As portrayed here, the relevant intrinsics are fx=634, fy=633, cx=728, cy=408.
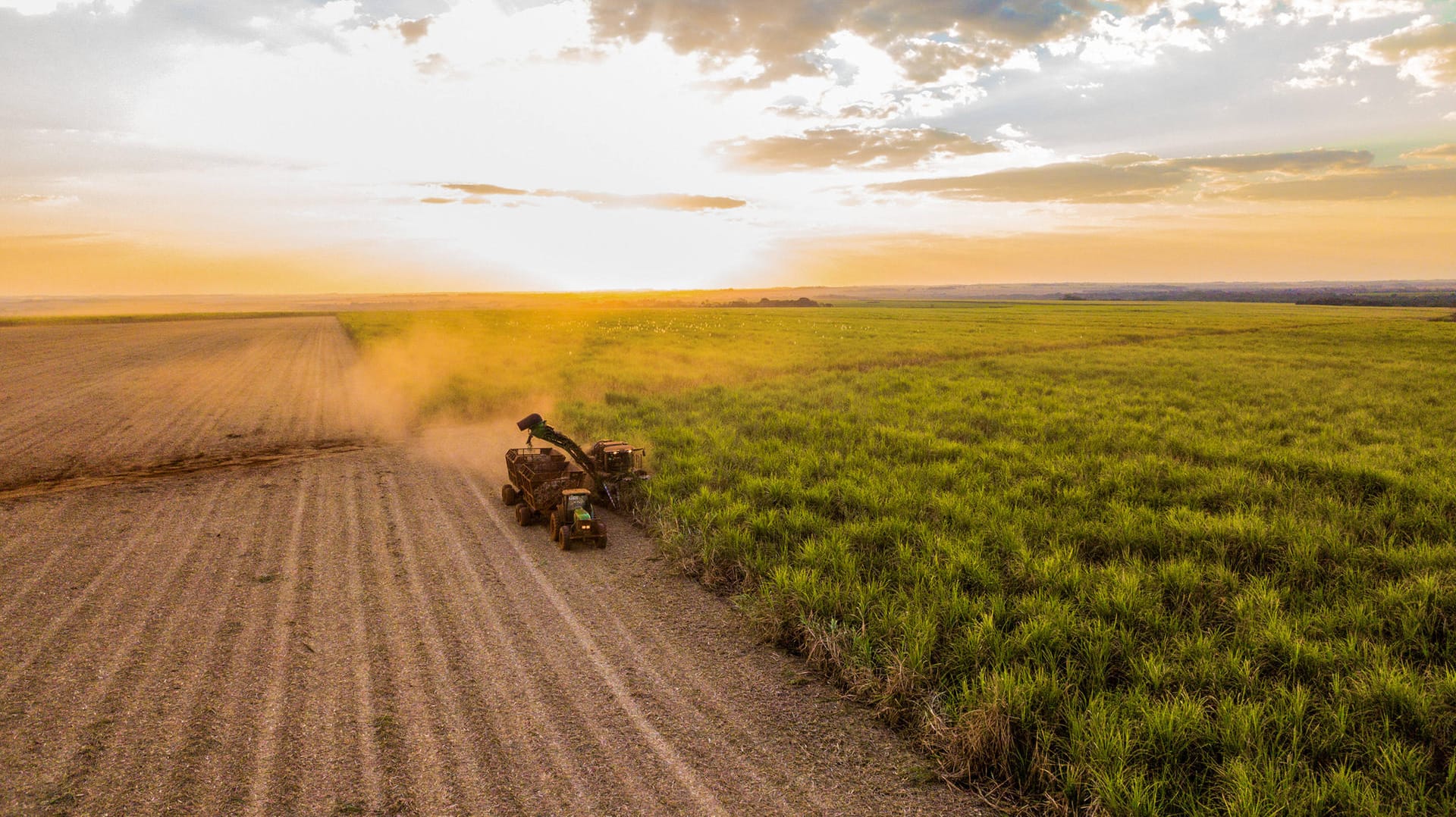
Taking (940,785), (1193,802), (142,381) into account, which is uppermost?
(142,381)

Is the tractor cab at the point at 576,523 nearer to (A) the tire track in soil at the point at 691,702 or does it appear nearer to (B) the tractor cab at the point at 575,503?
(B) the tractor cab at the point at 575,503

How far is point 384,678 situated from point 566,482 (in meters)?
4.26

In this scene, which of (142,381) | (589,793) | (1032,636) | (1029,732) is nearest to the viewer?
(589,793)

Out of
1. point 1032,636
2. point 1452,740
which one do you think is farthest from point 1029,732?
point 1452,740

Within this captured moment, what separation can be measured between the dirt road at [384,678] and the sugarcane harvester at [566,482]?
326 mm

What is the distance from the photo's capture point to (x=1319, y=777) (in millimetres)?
4113

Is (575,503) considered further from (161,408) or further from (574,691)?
(161,408)

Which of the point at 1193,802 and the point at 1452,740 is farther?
the point at 1452,740

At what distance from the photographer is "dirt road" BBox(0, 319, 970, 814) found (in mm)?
4375

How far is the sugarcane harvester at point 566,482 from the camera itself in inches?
352

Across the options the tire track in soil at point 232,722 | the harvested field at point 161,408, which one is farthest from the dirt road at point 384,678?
the harvested field at point 161,408

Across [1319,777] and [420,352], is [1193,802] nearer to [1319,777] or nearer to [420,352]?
[1319,777]

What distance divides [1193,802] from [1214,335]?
5446 centimetres

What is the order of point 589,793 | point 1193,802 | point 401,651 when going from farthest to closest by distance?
1. point 401,651
2. point 589,793
3. point 1193,802
